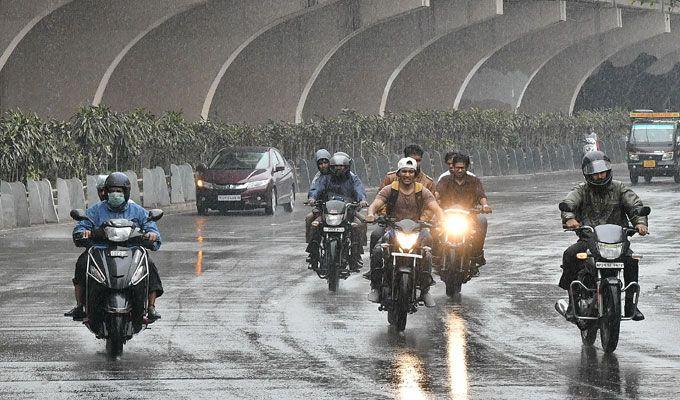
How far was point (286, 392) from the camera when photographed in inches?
420

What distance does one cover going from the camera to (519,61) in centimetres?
6750

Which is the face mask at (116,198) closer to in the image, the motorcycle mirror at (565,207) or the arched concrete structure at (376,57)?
the motorcycle mirror at (565,207)

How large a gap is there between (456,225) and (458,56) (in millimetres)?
44425

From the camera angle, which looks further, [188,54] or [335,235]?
[188,54]

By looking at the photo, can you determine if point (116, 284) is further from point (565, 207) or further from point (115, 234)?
point (565, 207)

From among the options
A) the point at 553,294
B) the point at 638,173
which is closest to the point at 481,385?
the point at 553,294

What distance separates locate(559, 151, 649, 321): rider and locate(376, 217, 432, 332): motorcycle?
1.49 m

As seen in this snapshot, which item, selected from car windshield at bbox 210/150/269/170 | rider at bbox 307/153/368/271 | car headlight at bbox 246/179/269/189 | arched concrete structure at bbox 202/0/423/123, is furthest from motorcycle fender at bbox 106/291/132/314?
arched concrete structure at bbox 202/0/423/123

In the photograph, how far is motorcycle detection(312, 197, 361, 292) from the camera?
1856 cm

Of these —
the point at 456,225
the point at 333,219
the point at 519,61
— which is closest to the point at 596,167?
the point at 456,225

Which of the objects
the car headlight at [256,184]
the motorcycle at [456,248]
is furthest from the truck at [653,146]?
the motorcycle at [456,248]

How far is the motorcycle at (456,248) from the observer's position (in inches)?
691

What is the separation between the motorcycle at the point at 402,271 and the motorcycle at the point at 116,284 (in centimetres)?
248

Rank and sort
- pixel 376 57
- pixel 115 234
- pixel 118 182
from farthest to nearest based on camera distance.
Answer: pixel 376 57
pixel 118 182
pixel 115 234
